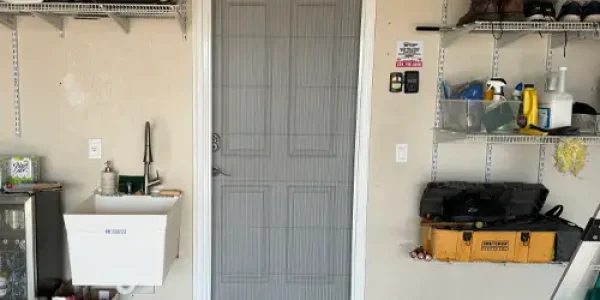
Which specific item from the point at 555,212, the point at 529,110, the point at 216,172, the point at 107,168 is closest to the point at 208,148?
the point at 216,172

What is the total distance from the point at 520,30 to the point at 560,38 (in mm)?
375

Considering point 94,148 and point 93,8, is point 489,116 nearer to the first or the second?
point 93,8

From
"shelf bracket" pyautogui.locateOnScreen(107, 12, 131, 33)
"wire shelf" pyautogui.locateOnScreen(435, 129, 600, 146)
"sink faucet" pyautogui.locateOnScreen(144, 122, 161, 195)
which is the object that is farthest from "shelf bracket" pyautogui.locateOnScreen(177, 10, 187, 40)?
"wire shelf" pyautogui.locateOnScreen(435, 129, 600, 146)

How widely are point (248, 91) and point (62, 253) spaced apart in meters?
1.38

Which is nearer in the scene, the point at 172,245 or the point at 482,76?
the point at 172,245

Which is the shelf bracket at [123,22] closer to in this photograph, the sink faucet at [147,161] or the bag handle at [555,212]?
the sink faucet at [147,161]

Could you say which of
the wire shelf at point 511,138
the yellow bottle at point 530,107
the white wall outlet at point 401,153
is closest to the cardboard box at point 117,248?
the white wall outlet at point 401,153

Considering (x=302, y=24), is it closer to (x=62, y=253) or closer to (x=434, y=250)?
(x=434, y=250)

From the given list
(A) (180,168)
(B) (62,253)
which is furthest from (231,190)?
(B) (62,253)

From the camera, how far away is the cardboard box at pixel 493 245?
8.23 feet

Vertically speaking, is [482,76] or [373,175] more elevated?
[482,76]

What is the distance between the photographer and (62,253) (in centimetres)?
274

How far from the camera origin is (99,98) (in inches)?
107

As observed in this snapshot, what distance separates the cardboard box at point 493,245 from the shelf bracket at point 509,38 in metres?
1.03
